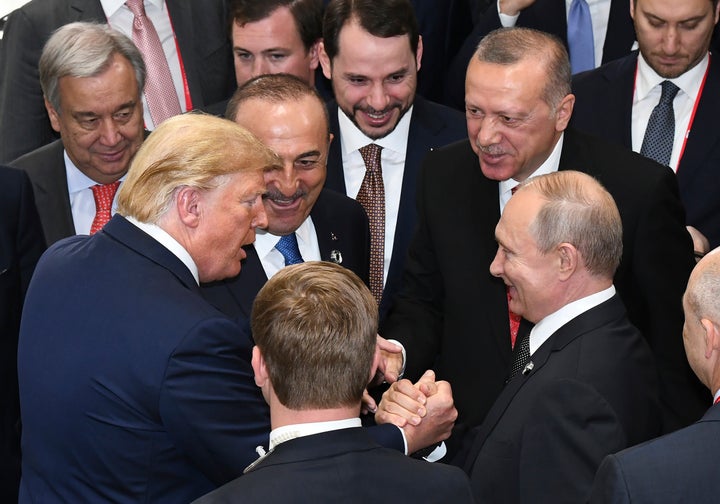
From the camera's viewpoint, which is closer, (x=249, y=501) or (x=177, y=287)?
(x=249, y=501)

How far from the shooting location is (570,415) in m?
3.27

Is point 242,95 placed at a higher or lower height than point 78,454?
higher

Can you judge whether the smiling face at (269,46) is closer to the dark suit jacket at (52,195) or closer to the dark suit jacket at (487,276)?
the dark suit jacket at (52,195)

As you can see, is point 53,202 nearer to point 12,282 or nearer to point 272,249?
point 12,282

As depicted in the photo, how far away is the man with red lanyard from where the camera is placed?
17.1 feet

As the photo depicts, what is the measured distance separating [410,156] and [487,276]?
94 centimetres

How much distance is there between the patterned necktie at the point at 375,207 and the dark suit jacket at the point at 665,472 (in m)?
2.33

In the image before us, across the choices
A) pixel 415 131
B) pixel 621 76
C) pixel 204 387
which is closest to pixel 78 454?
pixel 204 387

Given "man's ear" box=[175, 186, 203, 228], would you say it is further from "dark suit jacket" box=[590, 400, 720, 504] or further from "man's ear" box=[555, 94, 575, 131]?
"man's ear" box=[555, 94, 575, 131]

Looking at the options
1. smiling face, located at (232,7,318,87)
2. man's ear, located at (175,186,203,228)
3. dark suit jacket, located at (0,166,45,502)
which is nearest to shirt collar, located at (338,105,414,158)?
smiling face, located at (232,7,318,87)

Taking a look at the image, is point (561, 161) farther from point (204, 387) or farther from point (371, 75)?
point (204, 387)

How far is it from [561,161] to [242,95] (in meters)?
1.27

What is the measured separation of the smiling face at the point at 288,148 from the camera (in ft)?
14.2

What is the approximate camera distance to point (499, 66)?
4.46 meters
